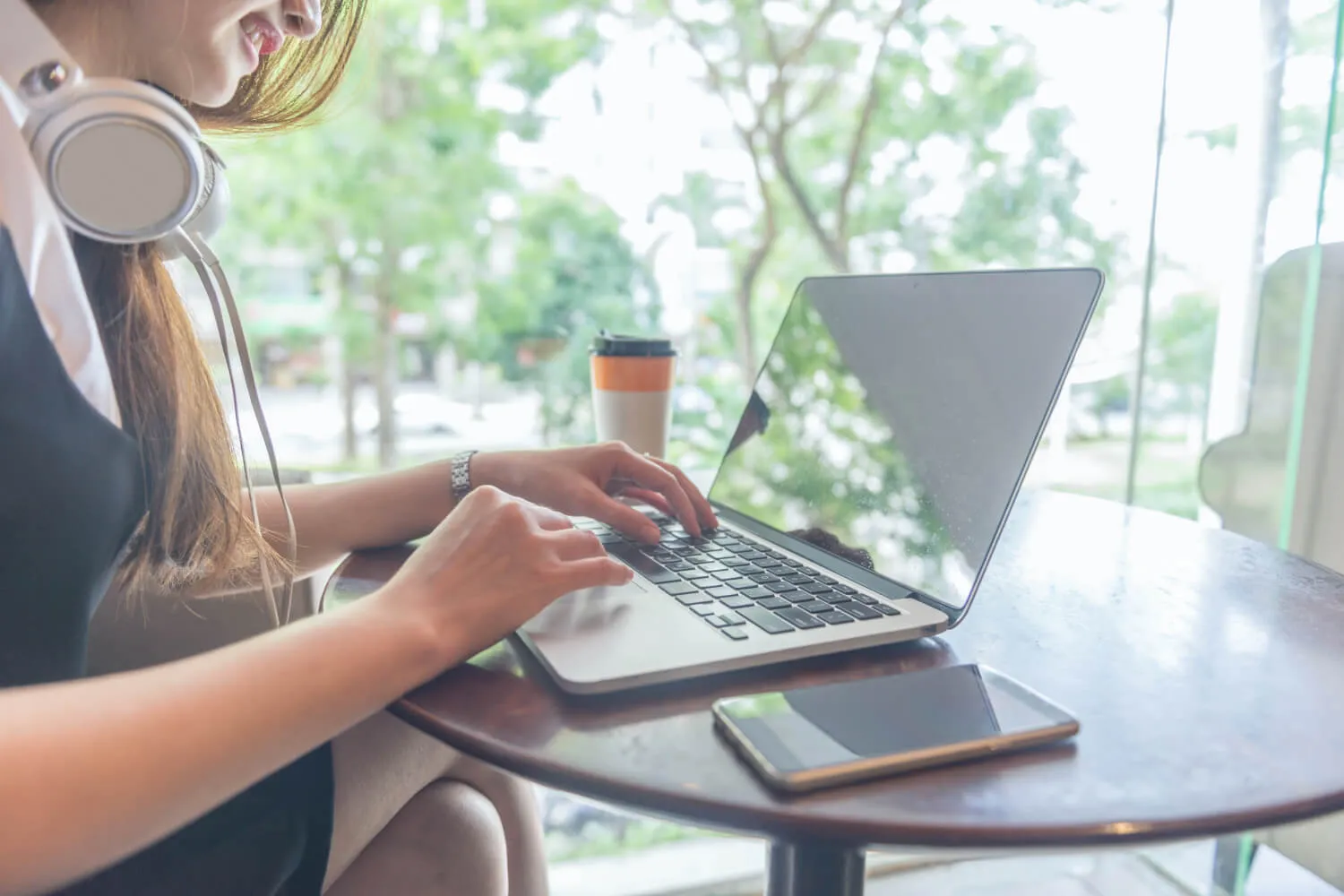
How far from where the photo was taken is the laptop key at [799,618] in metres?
0.56

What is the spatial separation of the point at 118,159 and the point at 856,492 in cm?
58

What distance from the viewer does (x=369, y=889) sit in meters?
0.71

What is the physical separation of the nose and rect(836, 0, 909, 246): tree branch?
1340 millimetres

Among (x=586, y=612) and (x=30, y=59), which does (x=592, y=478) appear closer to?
(x=586, y=612)

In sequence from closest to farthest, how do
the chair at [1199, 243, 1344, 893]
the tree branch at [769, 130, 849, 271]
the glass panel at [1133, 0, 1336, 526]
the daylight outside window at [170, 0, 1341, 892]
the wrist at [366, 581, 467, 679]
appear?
the wrist at [366, 581, 467, 679] → the chair at [1199, 243, 1344, 893] → the glass panel at [1133, 0, 1336, 526] → the daylight outside window at [170, 0, 1341, 892] → the tree branch at [769, 130, 849, 271]

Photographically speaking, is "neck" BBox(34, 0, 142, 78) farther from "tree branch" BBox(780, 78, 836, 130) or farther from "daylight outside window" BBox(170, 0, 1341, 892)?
"tree branch" BBox(780, 78, 836, 130)

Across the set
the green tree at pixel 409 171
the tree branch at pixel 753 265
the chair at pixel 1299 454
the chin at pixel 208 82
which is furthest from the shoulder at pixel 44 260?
the tree branch at pixel 753 265

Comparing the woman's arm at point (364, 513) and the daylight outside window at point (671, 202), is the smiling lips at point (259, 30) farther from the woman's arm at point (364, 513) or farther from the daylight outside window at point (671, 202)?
the daylight outside window at point (671, 202)

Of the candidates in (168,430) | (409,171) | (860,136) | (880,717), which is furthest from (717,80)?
(880,717)

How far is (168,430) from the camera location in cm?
72

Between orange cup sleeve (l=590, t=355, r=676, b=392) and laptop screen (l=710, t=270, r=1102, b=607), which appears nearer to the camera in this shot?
laptop screen (l=710, t=270, r=1102, b=607)

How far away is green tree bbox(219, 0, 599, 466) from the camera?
71.4 inches

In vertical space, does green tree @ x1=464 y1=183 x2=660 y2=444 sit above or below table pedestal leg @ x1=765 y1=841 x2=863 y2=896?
above

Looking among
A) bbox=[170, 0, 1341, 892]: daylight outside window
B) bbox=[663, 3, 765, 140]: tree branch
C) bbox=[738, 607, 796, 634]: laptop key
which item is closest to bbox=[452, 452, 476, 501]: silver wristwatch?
bbox=[738, 607, 796, 634]: laptop key
